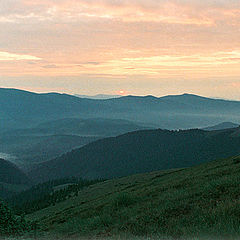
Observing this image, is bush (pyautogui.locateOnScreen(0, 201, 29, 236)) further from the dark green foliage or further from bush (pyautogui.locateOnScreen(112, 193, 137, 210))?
bush (pyautogui.locateOnScreen(112, 193, 137, 210))

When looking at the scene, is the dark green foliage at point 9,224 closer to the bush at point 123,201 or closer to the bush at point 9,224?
the bush at point 9,224

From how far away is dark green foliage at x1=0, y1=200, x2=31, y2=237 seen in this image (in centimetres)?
1667

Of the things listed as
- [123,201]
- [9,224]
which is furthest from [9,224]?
[123,201]

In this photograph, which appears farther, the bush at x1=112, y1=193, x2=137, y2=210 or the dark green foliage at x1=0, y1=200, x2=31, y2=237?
the bush at x1=112, y1=193, x2=137, y2=210

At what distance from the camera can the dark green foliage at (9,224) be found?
1667 cm

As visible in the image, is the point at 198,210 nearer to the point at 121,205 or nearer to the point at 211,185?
the point at 211,185

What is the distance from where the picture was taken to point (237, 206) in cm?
1454

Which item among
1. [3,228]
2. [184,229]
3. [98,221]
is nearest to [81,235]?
[98,221]

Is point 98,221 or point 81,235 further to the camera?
point 98,221

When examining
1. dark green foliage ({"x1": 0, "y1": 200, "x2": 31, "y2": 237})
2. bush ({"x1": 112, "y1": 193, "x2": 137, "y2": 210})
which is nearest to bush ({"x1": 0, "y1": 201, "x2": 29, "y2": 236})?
dark green foliage ({"x1": 0, "y1": 200, "x2": 31, "y2": 237})

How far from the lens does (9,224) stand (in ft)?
55.7

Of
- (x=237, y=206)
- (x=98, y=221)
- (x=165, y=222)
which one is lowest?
(x=98, y=221)

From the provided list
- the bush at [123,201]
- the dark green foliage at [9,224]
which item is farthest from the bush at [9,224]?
the bush at [123,201]

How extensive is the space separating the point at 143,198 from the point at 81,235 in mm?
8184
